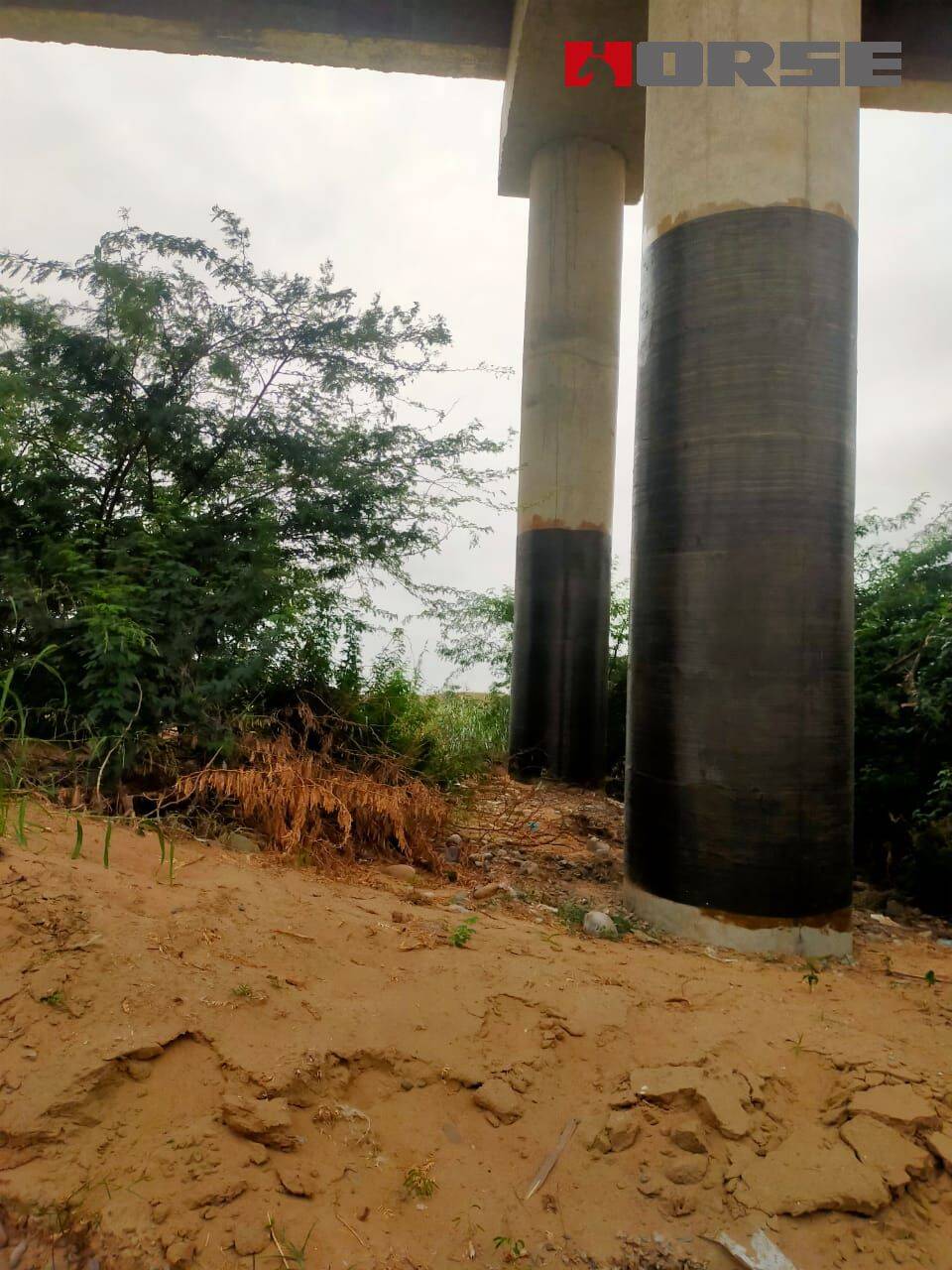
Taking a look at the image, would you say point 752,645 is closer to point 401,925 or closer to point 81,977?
point 401,925

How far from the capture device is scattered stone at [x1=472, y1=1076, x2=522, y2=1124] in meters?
2.45

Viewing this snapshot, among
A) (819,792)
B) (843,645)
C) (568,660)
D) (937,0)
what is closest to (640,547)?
(843,645)

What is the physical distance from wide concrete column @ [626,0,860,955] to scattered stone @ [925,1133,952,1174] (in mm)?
1436

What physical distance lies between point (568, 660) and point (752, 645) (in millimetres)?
4517

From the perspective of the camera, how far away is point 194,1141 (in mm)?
2145

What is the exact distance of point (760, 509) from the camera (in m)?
3.94

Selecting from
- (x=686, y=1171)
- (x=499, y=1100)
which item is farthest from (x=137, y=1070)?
(x=686, y=1171)

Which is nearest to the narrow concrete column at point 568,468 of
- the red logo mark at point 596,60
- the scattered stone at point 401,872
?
the red logo mark at point 596,60

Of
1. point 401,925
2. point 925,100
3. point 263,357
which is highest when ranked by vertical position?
point 925,100

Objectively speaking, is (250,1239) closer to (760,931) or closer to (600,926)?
(600,926)

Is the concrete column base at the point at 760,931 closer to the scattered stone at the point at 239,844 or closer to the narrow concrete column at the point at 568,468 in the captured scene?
the scattered stone at the point at 239,844

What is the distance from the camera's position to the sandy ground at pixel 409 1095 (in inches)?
80.5

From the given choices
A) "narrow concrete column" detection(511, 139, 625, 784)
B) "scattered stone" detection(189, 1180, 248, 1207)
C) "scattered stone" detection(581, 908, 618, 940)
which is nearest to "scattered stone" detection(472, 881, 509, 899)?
"scattered stone" detection(581, 908, 618, 940)

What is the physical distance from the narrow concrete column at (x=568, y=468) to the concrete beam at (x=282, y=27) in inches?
52.5
